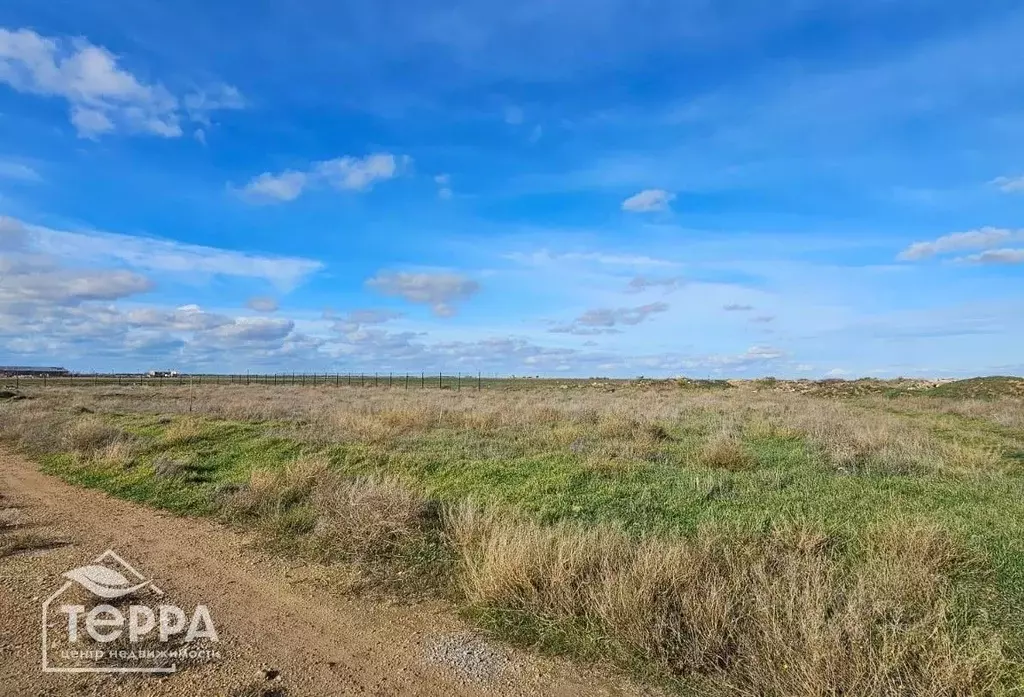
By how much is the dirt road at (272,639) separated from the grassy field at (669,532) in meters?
0.40

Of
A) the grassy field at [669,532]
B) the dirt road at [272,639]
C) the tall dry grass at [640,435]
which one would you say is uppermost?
the tall dry grass at [640,435]

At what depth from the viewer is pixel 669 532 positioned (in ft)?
25.7

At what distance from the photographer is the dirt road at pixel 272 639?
4.57 meters

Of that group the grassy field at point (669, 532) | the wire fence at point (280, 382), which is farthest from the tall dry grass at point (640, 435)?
the wire fence at point (280, 382)

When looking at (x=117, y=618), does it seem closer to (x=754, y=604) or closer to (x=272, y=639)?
(x=272, y=639)

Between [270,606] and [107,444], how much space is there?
11.7 metres

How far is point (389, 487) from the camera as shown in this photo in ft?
29.0

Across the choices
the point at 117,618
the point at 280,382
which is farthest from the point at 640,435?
the point at 280,382

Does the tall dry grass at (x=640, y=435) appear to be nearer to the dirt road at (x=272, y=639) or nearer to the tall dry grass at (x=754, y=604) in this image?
the tall dry grass at (x=754, y=604)

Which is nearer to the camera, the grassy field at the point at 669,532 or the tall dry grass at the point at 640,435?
the grassy field at the point at 669,532

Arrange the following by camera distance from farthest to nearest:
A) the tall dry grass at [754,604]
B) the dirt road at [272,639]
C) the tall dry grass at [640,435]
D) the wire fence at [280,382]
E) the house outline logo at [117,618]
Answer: the wire fence at [280,382] < the tall dry grass at [640,435] < the house outline logo at [117,618] < the dirt road at [272,639] < the tall dry grass at [754,604]

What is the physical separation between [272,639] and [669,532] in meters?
4.71

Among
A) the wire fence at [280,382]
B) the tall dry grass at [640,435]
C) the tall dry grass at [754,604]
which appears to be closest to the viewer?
the tall dry grass at [754,604]

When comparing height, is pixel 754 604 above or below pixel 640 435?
below
